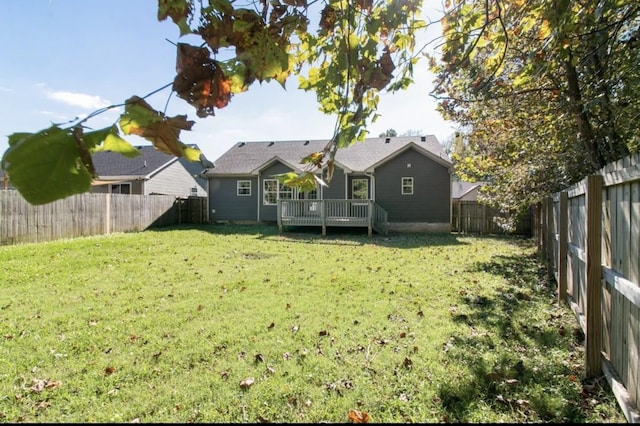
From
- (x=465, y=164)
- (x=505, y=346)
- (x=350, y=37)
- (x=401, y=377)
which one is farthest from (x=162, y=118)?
(x=465, y=164)

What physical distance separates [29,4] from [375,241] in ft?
43.3

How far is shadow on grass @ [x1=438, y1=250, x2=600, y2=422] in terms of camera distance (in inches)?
109

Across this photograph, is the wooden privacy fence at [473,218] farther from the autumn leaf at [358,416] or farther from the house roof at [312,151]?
the autumn leaf at [358,416]

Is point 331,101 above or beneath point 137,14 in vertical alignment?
beneath

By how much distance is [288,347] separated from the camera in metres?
3.84

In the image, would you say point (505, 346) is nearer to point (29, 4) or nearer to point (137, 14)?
point (137, 14)

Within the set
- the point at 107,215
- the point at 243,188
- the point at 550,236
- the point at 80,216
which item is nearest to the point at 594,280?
the point at 550,236

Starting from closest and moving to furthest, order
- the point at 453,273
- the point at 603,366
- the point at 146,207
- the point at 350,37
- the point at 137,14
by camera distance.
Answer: the point at 137,14 < the point at 350,37 < the point at 603,366 < the point at 453,273 < the point at 146,207

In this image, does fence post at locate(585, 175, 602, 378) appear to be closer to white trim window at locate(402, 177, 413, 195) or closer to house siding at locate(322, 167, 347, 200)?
white trim window at locate(402, 177, 413, 195)

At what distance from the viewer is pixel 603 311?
10.1ft

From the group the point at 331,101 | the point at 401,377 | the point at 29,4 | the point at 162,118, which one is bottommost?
the point at 401,377

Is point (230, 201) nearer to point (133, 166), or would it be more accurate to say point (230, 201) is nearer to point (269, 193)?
point (269, 193)

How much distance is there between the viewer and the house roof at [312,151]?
18656mm

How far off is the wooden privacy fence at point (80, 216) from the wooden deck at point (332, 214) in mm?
6408
